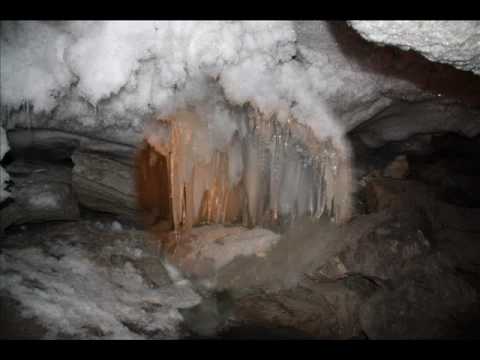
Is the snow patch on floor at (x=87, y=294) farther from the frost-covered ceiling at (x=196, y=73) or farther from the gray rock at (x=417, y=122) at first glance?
the gray rock at (x=417, y=122)

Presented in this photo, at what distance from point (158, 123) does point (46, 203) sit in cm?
192

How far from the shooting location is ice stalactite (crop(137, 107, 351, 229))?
17.1 feet

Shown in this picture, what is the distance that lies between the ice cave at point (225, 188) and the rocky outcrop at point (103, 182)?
0.02 meters

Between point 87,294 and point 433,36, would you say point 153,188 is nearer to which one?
point 87,294

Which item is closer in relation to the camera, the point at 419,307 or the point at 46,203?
the point at 419,307

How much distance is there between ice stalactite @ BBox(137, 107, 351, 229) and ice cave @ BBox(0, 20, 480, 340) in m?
0.02

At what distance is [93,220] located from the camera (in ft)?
19.7

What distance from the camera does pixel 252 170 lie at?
5402mm

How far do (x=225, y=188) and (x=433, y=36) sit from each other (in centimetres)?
306

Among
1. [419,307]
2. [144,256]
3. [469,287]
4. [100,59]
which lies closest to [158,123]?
[100,59]

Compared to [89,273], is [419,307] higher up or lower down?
lower down

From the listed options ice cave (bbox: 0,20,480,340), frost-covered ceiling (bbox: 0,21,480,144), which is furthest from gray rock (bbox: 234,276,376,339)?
frost-covered ceiling (bbox: 0,21,480,144)

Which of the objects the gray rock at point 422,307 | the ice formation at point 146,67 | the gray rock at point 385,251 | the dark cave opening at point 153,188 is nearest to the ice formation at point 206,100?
the ice formation at point 146,67
